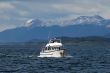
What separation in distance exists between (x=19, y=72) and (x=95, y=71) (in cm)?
1468

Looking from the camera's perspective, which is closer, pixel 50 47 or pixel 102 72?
pixel 102 72

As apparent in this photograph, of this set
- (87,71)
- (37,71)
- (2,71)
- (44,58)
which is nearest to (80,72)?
(87,71)

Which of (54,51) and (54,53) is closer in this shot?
(54,51)

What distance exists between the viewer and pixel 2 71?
9675cm

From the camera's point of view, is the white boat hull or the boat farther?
the white boat hull

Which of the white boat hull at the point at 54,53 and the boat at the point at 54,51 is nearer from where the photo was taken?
the boat at the point at 54,51

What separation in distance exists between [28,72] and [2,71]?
5.63 m

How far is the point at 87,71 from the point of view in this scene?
9769 cm

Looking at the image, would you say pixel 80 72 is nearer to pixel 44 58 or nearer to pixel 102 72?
pixel 102 72

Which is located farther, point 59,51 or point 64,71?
point 59,51

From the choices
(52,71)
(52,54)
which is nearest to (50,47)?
(52,54)

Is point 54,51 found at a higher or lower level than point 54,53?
higher

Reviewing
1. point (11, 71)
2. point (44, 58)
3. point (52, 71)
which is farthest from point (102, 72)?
point (44, 58)

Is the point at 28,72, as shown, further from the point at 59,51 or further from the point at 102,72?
the point at 59,51
